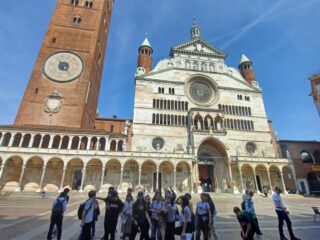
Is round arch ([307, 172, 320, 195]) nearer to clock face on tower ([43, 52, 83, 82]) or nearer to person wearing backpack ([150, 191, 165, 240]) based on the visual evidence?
person wearing backpack ([150, 191, 165, 240])

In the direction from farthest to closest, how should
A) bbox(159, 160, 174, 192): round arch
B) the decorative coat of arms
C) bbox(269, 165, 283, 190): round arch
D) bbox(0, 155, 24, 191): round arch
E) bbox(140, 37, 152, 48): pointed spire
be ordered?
bbox(140, 37, 152, 48): pointed spire < bbox(269, 165, 283, 190): round arch < the decorative coat of arms < bbox(159, 160, 174, 192): round arch < bbox(0, 155, 24, 191): round arch

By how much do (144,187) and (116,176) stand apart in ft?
14.3

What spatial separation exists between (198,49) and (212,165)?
952 inches

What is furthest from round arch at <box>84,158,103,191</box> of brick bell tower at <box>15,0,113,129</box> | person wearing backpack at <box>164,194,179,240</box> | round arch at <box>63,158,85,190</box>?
person wearing backpack at <box>164,194,179,240</box>

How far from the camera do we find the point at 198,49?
1640 inches

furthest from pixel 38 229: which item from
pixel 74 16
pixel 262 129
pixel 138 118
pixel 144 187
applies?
pixel 74 16

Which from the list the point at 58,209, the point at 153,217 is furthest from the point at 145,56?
the point at 153,217

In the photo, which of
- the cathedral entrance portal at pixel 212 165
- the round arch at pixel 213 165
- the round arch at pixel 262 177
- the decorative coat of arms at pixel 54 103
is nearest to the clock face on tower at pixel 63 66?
the decorative coat of arms at pixel 54 103

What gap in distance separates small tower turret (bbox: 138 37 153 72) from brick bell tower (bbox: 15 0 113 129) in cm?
898

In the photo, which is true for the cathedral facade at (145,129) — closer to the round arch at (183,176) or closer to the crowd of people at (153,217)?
the round arch at (183,176)

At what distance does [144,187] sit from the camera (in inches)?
1120

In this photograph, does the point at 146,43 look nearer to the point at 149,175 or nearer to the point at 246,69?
the point at 246,69

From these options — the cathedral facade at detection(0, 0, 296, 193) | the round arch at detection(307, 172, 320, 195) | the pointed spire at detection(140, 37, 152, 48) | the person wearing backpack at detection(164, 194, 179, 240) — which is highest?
the pointed spire at detection(140, 37, 152, 48)

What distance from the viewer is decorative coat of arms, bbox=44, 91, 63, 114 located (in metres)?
31.1
